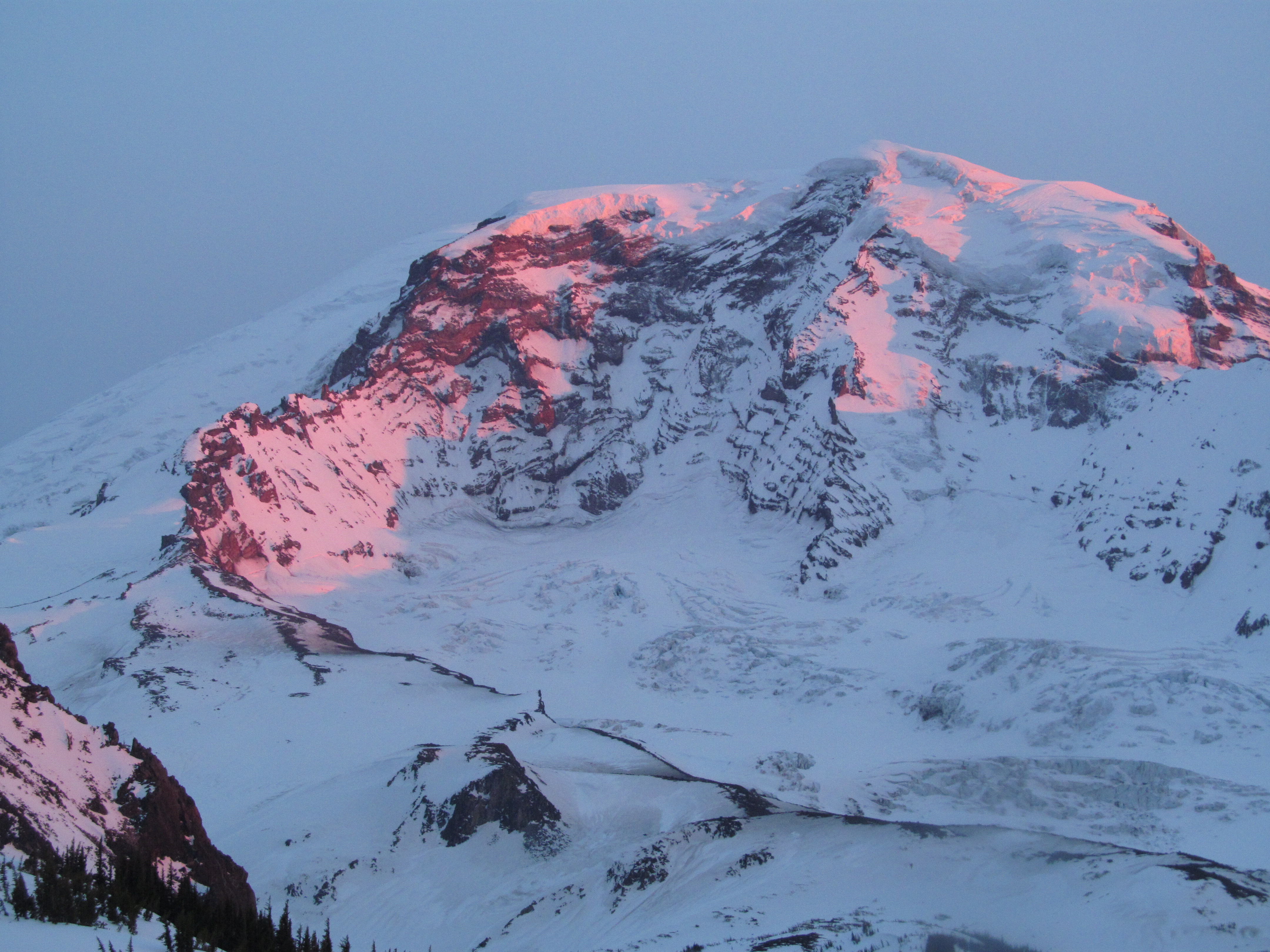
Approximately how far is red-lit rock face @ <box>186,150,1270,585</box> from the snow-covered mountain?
0.45m

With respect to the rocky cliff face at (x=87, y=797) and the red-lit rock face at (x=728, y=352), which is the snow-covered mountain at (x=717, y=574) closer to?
the red-lit rock face at (x=728, y=352)

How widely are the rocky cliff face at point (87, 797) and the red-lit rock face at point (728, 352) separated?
185ft

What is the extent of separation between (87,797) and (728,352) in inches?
3727

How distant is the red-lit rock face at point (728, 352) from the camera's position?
9475cm

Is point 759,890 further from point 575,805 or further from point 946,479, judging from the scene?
point 946,479

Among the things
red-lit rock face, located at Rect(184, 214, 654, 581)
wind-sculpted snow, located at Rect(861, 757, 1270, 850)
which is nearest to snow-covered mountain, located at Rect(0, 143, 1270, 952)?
wind-sculpted snow, located at Rect(861, 757, 1270, 850)

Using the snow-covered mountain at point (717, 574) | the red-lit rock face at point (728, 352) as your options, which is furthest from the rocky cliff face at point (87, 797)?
the red-lit rock face at point (728, 352)

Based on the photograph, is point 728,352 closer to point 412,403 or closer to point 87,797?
point 412,403

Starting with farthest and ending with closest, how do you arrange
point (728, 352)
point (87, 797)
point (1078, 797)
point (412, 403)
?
point (728, 352), point (412, 403), point (1078, 797), point (87, 797)

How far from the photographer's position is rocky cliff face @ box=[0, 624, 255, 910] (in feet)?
74.4

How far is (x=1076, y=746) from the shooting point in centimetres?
5912

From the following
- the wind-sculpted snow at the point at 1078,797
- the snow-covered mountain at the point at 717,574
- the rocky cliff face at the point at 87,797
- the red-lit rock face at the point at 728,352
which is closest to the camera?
the rocky cliff face at the point at 87,797

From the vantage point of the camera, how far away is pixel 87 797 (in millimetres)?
25797

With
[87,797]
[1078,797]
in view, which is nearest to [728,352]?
[1078,797]
